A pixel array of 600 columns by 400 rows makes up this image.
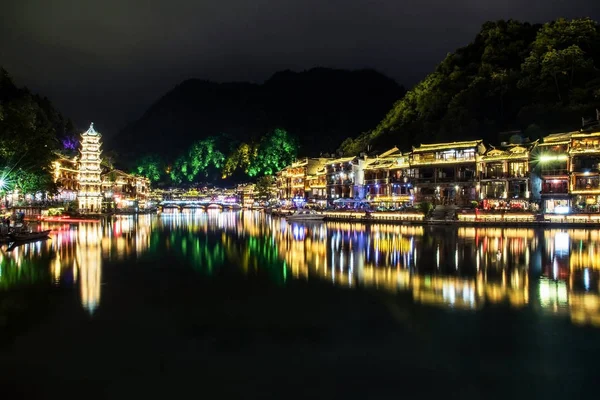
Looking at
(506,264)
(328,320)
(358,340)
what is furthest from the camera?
(506,264)

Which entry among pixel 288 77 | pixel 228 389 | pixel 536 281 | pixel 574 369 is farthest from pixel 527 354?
pixel 288 77

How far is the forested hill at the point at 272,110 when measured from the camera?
425 feet

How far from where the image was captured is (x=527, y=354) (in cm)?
959

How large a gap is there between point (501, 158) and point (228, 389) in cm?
5011

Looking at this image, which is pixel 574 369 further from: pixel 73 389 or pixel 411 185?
pixel 411 185

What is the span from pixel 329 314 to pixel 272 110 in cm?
13641

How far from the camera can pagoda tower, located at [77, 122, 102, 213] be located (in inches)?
2773

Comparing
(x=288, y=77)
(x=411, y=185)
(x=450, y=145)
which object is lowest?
(x=411, y=185)

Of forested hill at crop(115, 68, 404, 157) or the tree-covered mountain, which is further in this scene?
forested hill at crop(115, 68, 404, 157)

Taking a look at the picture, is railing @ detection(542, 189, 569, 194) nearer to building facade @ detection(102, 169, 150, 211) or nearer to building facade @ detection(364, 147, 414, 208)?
building facade @ detection(364, 147, 414, 208)

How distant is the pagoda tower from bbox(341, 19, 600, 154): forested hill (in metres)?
44.1

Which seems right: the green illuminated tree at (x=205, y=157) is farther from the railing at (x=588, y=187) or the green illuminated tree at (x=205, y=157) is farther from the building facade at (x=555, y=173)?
the railing at (x=588, y=187)

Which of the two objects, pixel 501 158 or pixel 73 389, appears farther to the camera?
pixel 501 158

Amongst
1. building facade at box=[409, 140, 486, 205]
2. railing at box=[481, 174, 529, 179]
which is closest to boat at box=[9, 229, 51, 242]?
building facade at box=[409, 140, 486, 205]
